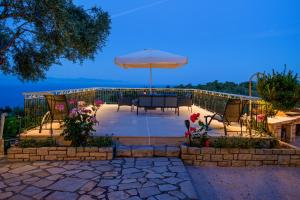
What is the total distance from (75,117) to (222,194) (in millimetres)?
2764

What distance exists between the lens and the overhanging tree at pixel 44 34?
15.9ft

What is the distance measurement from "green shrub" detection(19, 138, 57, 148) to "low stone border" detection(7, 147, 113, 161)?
0.14m

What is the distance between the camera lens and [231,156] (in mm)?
4668

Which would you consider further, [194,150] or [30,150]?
[194,150]

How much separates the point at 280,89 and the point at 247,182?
4.32 meters

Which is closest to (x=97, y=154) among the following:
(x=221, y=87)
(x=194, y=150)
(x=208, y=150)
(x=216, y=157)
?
(x=194, y=150)

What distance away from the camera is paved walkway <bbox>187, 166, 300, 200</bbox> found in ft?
11.7

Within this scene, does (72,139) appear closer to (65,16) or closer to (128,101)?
(65,16)

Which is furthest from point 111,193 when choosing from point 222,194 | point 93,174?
point 222,194

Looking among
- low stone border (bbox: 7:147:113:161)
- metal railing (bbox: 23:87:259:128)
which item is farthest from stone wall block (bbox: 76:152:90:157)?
metal railing (bbox: 23:87:259:128)

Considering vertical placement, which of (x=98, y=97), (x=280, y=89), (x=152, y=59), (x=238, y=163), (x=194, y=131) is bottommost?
(x=238, y=163)

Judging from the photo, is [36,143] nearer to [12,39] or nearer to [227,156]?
[12,39]

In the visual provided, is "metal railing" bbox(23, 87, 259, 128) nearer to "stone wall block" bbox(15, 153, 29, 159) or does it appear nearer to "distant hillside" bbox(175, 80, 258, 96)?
"stone wall block" bbox(15, 153, 29, 159)

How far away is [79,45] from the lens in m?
5.66
